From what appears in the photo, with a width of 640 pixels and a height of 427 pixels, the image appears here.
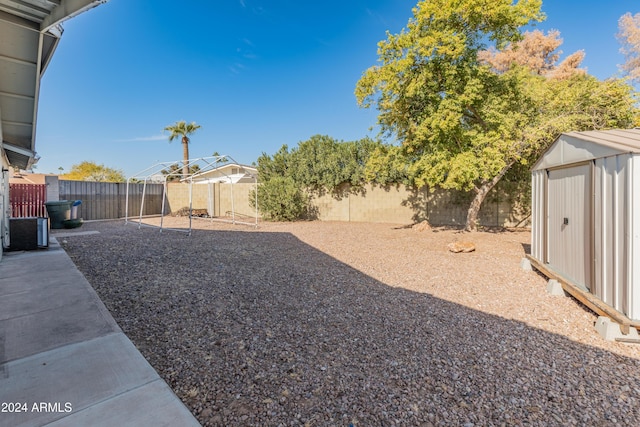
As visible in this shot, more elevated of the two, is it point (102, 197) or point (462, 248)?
point (102, 197)

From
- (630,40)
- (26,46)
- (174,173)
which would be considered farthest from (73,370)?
(630,40)

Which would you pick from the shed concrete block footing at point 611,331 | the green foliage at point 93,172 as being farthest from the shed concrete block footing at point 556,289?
the green foliage at point 93,172

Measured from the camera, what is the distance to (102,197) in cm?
1411

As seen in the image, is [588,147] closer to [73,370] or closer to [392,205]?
[73,370]

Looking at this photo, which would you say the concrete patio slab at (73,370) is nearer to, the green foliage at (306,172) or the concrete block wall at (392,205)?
the green foliage at (306,172)

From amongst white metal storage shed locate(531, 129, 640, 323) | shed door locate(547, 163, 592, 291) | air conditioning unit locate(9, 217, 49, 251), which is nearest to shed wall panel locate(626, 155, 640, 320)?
white metal storage shed locate(531, 129, 640, 323)

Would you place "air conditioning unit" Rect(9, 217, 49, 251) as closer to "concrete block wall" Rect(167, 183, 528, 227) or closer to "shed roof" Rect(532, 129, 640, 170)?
"shed roof" Rect(532, 129, 640, 170)

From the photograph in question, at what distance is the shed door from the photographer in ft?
11.6

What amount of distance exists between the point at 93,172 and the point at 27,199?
24.9 meters

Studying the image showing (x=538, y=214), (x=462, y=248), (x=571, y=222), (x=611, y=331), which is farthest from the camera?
(x=462, y=248)

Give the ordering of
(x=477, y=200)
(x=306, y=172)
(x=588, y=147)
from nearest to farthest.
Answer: (x=588, y=147), (x=477, y=200), (x=306, y=172)

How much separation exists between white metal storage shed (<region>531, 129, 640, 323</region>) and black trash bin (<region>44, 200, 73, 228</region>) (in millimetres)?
13966

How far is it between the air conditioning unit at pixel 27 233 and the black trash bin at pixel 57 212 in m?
4.83

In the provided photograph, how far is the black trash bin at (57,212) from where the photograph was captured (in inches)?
392
